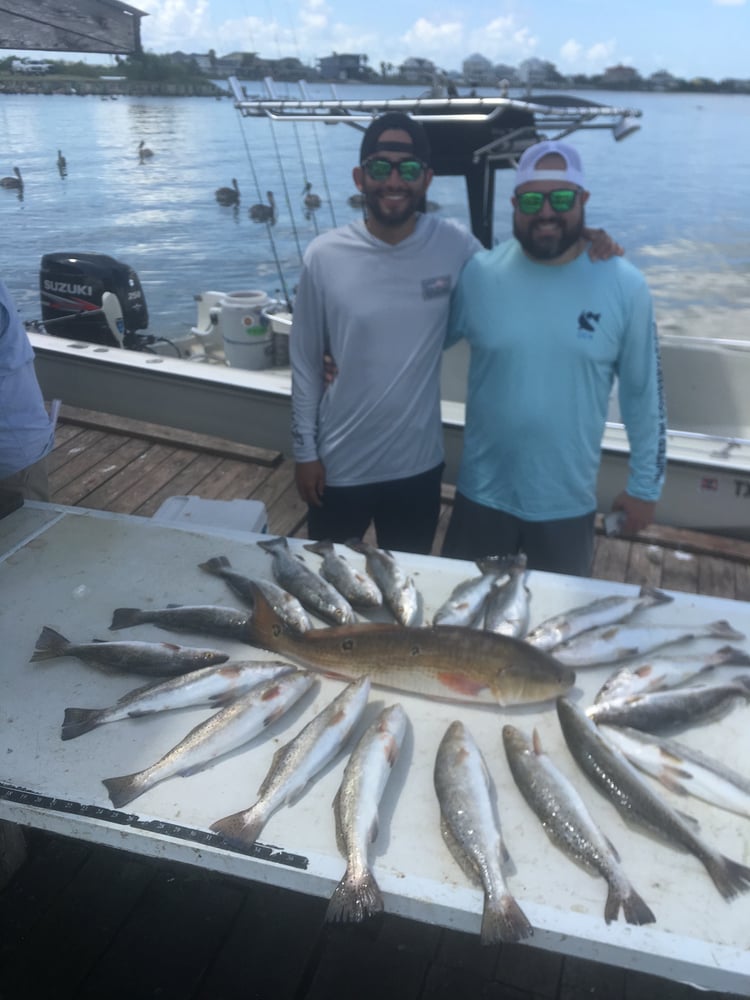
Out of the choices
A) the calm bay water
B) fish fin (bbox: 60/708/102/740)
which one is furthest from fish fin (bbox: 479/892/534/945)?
the calm bay water

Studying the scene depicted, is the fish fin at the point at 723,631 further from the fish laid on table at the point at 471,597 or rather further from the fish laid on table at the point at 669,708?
the fish laid on table at the point at 471,597

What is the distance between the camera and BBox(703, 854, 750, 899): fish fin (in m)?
1.25

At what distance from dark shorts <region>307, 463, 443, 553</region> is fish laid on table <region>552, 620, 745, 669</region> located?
1.15 m

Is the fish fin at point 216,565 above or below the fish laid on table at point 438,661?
below

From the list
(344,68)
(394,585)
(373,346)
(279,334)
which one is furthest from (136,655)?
(344,68)

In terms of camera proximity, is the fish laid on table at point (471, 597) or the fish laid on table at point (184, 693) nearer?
the fish laid on table at point (184, 693)

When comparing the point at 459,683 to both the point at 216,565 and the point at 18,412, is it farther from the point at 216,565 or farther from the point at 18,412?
the point at 18,412

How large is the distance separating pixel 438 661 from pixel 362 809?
1.41 ft

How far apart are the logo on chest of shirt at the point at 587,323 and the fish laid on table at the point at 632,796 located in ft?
4.30

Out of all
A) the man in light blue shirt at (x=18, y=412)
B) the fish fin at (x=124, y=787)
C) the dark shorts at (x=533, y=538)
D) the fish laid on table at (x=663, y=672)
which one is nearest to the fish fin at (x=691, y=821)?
the fish laid on table at (x=663, y=672)

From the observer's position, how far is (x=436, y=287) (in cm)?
263

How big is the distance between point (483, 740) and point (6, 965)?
161 centimetres

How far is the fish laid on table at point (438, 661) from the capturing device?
1.67 metres

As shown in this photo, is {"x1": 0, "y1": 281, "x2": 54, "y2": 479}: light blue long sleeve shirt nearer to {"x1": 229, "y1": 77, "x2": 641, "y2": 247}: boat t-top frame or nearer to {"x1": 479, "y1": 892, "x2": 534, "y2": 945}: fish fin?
{"x1": 479, "y1": 892, "x2": 534, "y2": 945}: fish fin
